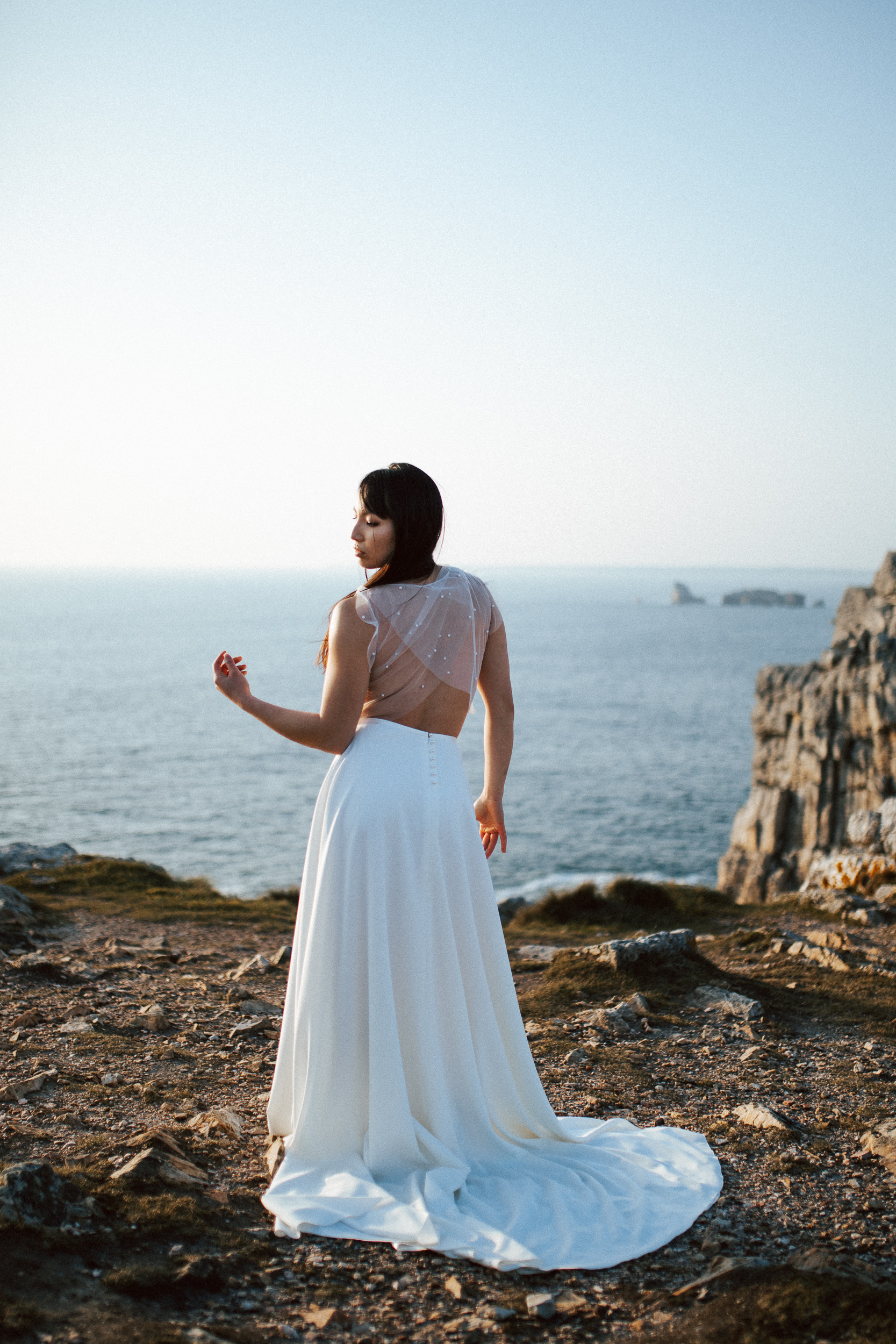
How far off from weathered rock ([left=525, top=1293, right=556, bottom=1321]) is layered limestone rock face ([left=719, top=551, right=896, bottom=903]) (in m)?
27.9

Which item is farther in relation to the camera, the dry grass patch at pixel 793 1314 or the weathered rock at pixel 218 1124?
the weathered rock at pixel 218 1124

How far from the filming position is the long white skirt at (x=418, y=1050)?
422 centimetres

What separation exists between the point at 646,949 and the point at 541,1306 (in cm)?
497


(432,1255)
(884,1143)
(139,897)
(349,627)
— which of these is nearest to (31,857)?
(139,897)

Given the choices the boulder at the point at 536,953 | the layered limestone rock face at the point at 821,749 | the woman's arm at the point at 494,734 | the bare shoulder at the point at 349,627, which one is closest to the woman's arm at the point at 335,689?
the bare shoulder at the point at 349,627

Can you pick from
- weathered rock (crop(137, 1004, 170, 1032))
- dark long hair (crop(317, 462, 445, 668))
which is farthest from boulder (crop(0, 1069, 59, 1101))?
dark long hair (crop(317, 462, 445, 668))

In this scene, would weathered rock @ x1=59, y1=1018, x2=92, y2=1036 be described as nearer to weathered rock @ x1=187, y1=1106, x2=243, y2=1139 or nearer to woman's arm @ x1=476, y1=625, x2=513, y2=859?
weathered rock @ x1=187, y1=1106, x2=243, y2=1139

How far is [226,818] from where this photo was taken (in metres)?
51.9

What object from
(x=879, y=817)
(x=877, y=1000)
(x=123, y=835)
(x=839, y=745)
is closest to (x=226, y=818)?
(x=123, y=835)

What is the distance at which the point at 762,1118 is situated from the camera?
17.4 feet

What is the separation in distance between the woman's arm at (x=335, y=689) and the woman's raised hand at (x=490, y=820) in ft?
3.49

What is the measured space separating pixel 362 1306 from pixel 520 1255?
2.18ft

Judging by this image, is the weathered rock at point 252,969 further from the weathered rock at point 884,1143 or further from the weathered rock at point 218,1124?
the weathered rock at point 884,1143

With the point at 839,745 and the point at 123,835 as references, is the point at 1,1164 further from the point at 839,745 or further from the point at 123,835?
the point at 123,835
